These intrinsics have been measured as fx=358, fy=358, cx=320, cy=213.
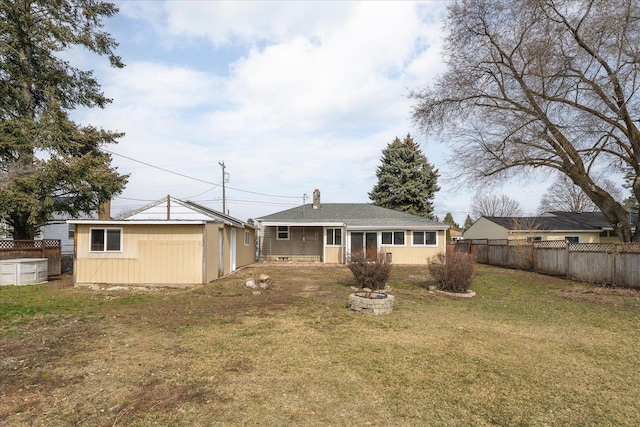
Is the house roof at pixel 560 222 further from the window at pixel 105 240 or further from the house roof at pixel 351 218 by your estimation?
the window at pixel 105 240

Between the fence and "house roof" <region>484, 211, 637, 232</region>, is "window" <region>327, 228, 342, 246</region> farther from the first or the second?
"house roof" <region>484, 211, 637, 232</region>

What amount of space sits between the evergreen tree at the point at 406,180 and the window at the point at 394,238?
40.2 ft

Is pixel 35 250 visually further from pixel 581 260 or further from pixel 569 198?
pixel 569 198

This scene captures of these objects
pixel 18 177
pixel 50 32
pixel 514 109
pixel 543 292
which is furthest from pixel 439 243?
pixel 50 32

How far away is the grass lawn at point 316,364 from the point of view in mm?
3381

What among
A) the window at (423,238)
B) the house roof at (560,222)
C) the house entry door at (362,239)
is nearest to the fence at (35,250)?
the house entry door at (362,239)

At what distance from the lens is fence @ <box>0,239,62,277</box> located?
42.7 ft

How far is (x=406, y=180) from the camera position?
33.0 meters

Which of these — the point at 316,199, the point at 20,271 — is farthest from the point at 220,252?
the point at 316,199

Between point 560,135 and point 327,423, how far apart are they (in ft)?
53.2

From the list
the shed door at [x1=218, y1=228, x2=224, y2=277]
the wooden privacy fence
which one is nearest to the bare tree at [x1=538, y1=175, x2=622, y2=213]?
the wooden privacy fence

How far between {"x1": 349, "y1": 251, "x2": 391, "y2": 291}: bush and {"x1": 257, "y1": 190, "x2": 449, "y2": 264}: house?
29.3ft

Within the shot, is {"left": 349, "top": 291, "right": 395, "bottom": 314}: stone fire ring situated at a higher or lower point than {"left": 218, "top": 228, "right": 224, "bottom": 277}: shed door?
lower

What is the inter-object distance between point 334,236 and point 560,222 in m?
18.6
